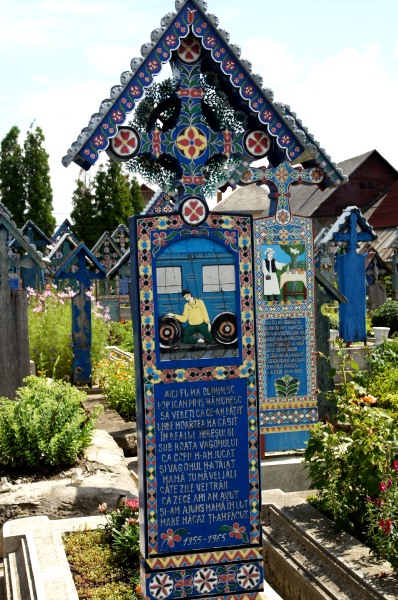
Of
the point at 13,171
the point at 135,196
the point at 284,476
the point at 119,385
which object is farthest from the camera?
the point at 135,196

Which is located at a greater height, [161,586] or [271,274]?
[271,274]

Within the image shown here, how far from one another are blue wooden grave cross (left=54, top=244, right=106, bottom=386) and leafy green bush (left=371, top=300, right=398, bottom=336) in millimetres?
7707

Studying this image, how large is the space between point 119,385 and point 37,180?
83.1 ft

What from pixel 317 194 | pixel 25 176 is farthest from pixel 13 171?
pixel 317 194

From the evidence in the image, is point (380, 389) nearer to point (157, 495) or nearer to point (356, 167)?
point (157, 495)

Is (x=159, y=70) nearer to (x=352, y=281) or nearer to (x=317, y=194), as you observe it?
(x=352, y=281)

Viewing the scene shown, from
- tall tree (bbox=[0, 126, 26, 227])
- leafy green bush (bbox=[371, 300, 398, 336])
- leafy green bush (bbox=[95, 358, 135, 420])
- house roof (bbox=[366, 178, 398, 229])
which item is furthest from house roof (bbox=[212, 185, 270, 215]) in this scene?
leafy green bush (bbox=[95, 358, 135, 420])

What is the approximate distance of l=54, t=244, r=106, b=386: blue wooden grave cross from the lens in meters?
11.9

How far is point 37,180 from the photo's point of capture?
33.7 metres

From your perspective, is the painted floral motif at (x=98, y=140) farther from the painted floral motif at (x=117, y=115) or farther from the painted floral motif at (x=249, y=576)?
the painted floral motif at (x=249, y=576)

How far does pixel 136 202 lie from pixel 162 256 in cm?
3297

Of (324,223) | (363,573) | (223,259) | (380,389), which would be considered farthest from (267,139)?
(324,223)

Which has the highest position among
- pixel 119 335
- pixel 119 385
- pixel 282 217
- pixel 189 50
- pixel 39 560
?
pixel 189 50

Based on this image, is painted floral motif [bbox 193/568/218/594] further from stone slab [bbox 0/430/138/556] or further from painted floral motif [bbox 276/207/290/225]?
painted floral motif [bbox 276/207/290/225]
